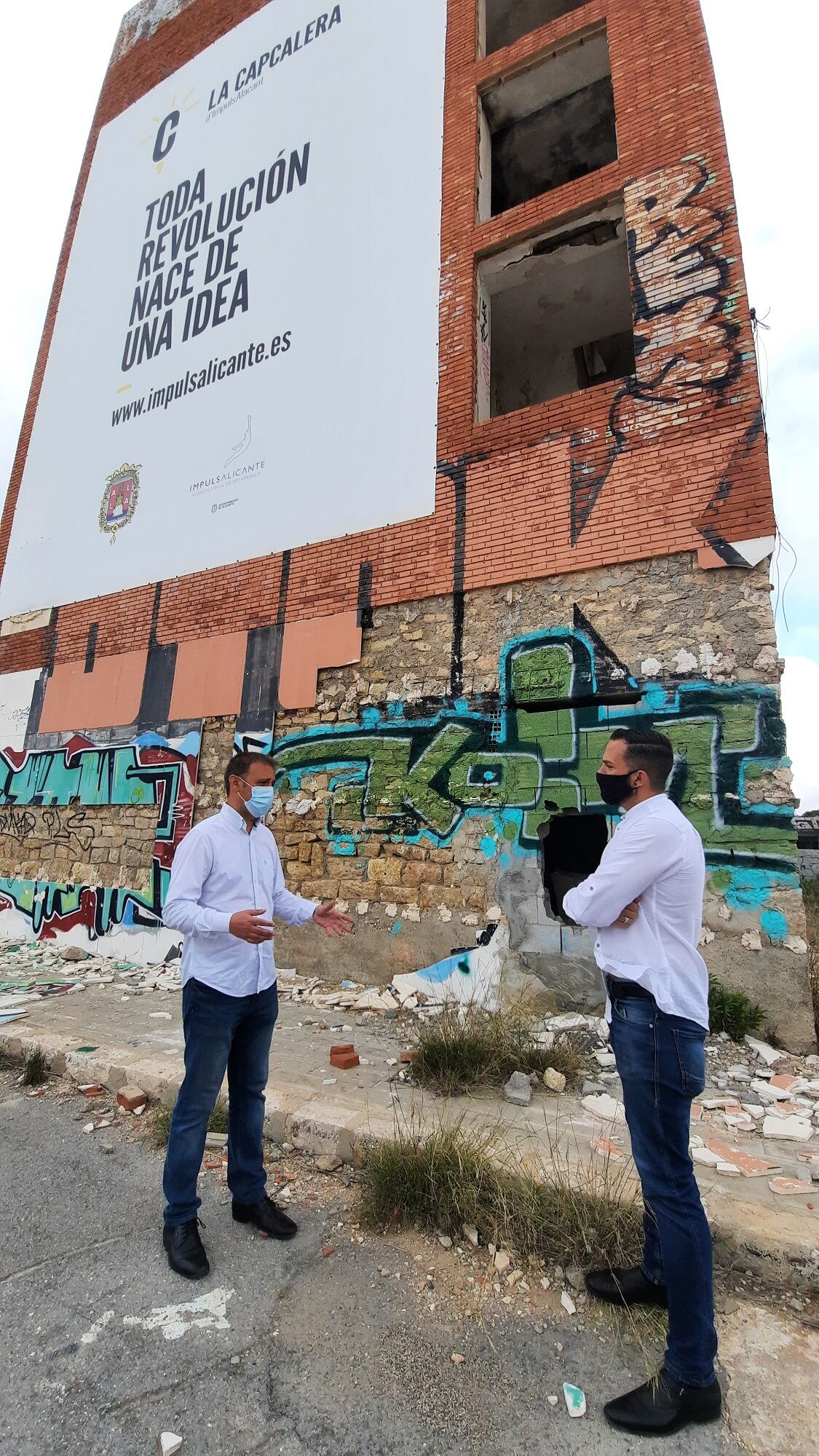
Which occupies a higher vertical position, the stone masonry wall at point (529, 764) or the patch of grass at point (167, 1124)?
the stone masonry wall at point (529, 764)

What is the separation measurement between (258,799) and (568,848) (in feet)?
12.1

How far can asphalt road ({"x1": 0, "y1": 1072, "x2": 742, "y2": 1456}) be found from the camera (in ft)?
6.11

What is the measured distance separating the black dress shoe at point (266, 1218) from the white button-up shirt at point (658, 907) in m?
1.81

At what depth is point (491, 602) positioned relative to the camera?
21.3 feet

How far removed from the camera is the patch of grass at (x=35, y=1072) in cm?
450

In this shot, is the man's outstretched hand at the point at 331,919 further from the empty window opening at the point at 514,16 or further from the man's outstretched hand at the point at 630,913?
the empty window opening at the point at 514,16

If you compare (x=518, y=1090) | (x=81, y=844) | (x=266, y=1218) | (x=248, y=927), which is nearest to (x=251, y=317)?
(x=81, y=844)

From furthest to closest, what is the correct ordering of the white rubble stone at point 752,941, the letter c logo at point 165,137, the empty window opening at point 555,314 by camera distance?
the letter c logo at point 165,137 → the empty window opening at point 555,314 → the white rubble stone at point 752,941

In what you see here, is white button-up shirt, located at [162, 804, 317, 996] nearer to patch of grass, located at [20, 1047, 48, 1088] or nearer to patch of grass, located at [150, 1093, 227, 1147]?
patch of grass, located at [150, 1093, 227, 1147]

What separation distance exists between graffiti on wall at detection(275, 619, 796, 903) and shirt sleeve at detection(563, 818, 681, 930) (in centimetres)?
314

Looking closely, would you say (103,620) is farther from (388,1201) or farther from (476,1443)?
(476,1443)

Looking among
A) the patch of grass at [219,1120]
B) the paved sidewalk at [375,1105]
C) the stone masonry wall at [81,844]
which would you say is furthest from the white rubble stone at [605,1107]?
the stone masonry wall at [81,844]

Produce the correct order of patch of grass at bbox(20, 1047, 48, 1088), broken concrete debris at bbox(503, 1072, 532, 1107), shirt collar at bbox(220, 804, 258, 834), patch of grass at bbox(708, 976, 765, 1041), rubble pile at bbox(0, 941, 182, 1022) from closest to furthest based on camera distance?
1. shirt collar at bbox(220, 804, 258, 834)
2. broken concrete debris at bbox(503, 1072, 532, 1107)
3. patch of grass at bbox(20, 1047, 48, 1088)
4. patch of grass at bbox(708, 976, 765, 1041)
5. rubble pile at bbox(0, 941, 182, 1022)

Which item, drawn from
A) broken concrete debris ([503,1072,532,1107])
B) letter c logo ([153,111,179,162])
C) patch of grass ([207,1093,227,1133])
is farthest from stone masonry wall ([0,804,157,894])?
letter c logo ([153,111,179,162])
